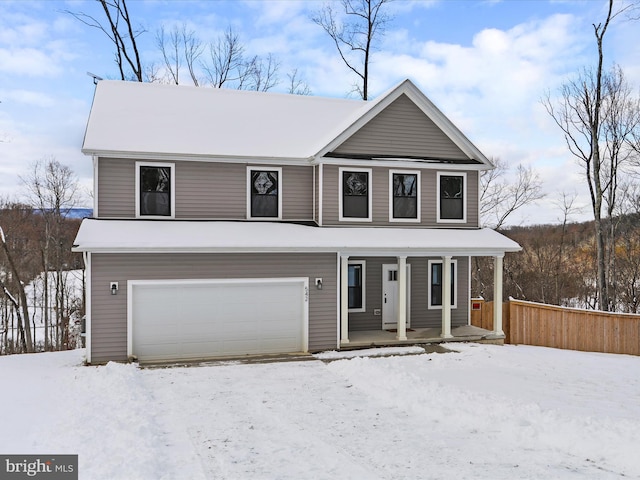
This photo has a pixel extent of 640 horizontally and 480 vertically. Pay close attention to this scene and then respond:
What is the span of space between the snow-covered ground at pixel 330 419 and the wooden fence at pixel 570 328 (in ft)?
11.0

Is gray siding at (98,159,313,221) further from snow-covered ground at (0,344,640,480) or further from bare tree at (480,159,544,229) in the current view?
bare tree at (480,159,544,229)

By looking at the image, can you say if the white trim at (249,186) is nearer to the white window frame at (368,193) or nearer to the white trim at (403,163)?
the white trim at (403,163)

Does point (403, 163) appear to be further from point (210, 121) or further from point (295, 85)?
point (295, 85)

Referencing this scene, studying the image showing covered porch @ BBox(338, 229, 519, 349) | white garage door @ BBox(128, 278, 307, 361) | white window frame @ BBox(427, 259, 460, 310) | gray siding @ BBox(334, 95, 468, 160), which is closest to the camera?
white garage door @ BBox(128, 278, 307, 361)

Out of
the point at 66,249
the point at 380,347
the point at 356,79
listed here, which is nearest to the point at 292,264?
the point at 380,347

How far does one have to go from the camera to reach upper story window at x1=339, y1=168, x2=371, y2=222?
1473 centimetres

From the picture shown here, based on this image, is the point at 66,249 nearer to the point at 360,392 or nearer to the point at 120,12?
the point at 120,12

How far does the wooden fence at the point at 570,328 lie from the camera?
15.0m

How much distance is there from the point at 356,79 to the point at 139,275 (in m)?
19.7

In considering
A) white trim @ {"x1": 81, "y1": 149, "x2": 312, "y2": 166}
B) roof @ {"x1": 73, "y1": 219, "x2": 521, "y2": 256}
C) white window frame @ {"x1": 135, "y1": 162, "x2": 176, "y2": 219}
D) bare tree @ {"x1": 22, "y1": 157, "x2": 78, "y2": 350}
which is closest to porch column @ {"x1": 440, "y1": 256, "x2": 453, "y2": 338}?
roof @ {"x1": 73, "y1": 219, "x2": 521, "y2": 256}

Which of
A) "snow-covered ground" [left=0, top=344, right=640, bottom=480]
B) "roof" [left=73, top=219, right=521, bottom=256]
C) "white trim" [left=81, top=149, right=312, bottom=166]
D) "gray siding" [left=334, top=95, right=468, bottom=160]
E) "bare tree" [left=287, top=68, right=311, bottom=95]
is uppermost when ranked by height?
"bare tree" [left=287, top=68, right=311, bottom=95]

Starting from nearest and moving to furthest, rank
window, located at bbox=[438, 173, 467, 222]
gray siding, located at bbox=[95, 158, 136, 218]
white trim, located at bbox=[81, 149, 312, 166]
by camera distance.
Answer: white trim, located at bbox=[81, 149, 312, 166], gray siding, located at bbox=[95, 158, 136, 218], window, located at bbox=[438, 173, 467, 222]

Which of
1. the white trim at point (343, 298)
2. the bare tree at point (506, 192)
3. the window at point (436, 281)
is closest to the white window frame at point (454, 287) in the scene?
the window at point (436, 281)

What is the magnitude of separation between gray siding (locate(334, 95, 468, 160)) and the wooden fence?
5636 millimetres
